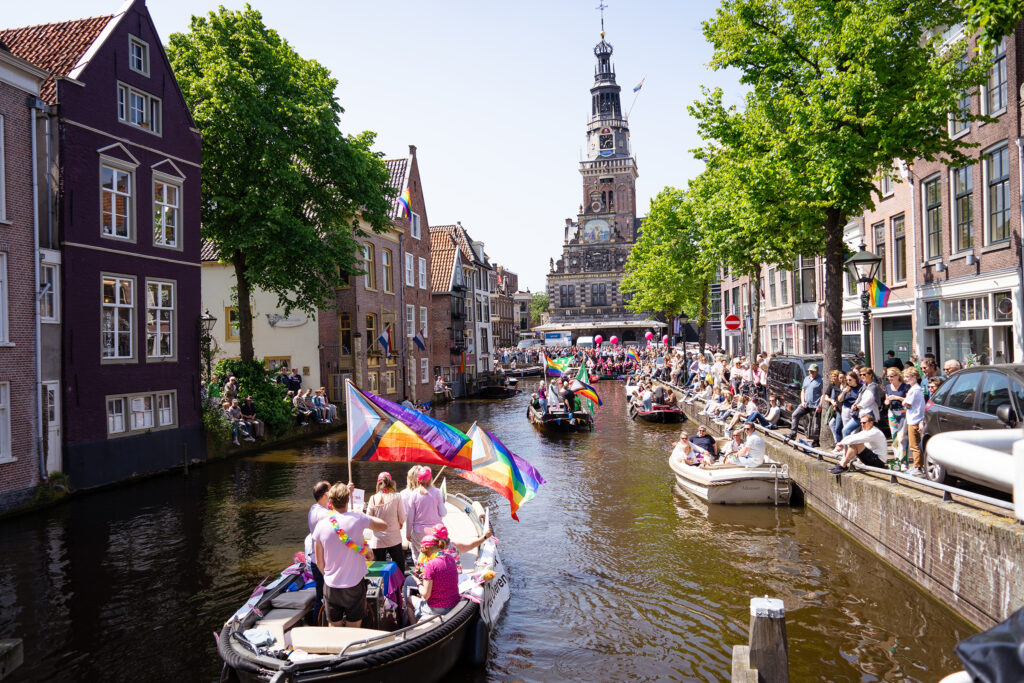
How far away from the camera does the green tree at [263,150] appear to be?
24969 millimetres

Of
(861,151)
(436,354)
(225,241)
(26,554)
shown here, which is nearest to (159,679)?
(26,554)

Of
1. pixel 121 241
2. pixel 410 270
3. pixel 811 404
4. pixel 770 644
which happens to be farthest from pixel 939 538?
pixel 410 270

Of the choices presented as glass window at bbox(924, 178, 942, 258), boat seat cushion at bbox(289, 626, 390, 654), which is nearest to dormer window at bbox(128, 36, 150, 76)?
boat seat cushion at bbox(289, 626, 390, 654)

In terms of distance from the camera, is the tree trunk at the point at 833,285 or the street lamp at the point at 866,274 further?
the tree trunk at the point at 833,285

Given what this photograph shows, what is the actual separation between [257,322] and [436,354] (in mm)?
16218

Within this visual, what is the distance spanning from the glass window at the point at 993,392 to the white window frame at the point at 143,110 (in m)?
20.9

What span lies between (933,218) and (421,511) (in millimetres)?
19890

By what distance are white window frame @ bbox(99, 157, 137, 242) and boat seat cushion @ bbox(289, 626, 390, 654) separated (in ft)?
50.4

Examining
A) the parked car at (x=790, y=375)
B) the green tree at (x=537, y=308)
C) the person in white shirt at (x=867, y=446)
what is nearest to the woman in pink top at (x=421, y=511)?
the person in white shirt at (x=867, y=446)

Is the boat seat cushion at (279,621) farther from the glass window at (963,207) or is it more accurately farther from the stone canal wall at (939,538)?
the glass window at (963,207)

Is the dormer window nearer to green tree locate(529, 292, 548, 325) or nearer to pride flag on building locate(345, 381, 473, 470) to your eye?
pride flag on building locate(345, 381, 473, 470)

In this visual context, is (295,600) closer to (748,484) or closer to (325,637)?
(325,637)

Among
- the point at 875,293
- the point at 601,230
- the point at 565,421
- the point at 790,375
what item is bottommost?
the point at 565,421

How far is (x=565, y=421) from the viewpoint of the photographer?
29.3 metres
